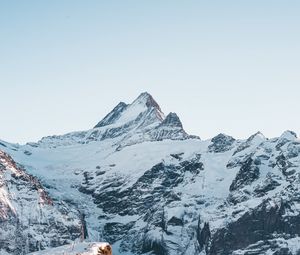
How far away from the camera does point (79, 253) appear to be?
161 feet

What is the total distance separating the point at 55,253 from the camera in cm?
5125

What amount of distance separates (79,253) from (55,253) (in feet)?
9.05

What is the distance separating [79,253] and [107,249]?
298cm

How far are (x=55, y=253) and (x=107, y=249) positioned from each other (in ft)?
11.5

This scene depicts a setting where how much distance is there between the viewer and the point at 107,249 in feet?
169
